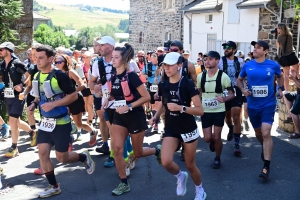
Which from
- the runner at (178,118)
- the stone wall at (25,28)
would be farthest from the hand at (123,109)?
the stone wall at (25,28)

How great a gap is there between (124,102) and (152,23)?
29013mm

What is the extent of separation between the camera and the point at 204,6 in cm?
2511

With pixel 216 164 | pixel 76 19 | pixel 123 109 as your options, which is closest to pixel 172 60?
pixel 123 109

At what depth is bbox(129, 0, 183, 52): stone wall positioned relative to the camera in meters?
30.3

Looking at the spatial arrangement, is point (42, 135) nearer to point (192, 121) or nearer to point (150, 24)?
point (192, 121)

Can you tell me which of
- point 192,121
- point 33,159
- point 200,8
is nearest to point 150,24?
point 200,8

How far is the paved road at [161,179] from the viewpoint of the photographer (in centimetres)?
556

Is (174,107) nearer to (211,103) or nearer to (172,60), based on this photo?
(172,60)

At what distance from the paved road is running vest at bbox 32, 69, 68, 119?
1.09m

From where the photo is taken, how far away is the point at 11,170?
22.1 ft

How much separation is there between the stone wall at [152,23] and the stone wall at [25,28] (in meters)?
18.4

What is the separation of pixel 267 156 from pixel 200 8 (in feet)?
65.6

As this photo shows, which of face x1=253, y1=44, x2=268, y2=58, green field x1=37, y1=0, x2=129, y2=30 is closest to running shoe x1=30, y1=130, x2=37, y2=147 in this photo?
face x1=253, y1=44, x2=268, y2=58

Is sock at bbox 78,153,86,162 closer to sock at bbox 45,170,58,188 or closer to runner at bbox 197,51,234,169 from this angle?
sock at bbox 45,170,58,188
